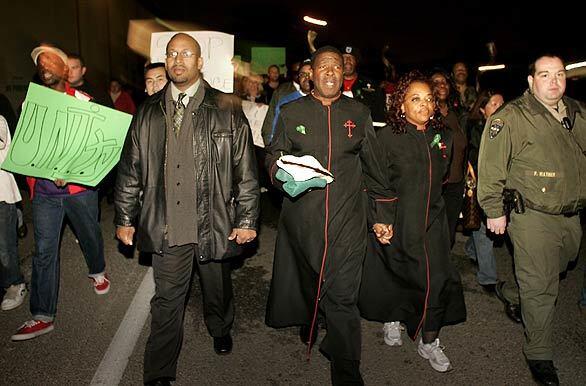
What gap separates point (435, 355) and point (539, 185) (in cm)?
145

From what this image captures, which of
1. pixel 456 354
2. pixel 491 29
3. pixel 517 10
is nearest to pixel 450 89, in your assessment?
pixel 456 354

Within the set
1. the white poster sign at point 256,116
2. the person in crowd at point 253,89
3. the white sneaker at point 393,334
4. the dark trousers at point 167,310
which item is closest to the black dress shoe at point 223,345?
the dark trousers at point 167,310

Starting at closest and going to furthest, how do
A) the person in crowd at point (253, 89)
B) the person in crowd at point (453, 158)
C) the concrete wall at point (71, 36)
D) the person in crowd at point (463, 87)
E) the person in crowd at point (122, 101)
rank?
the person in crowd at point (453, 158), the person in crowd at point (463, 87), the person in crowd at point (253, 89), the person in crowd at point (122, 101), the concrete wall at point (71, 36)

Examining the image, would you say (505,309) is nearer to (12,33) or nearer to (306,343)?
(306,343)

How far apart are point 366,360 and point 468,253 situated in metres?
2.87

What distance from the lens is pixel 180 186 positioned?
3.71 meters

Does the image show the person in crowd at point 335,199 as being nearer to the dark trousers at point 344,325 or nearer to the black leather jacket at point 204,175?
the dark trousers at point 344,325

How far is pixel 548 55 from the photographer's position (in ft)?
13.3

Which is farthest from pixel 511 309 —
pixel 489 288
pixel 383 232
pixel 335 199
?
pixel 335 199

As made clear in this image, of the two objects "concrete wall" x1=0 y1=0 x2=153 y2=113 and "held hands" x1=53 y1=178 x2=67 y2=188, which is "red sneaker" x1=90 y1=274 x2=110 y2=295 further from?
"concrete wall" x1=0 y1=0 x2=153 y2=113

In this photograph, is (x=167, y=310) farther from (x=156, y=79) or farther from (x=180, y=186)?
(x=156, y=79)

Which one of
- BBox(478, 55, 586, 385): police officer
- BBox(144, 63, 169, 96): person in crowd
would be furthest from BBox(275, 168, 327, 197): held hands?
BBox(144, 63, 169, 96): person in crowd

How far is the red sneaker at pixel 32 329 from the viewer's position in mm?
4422

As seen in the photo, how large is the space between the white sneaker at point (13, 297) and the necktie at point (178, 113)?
8.49ft
